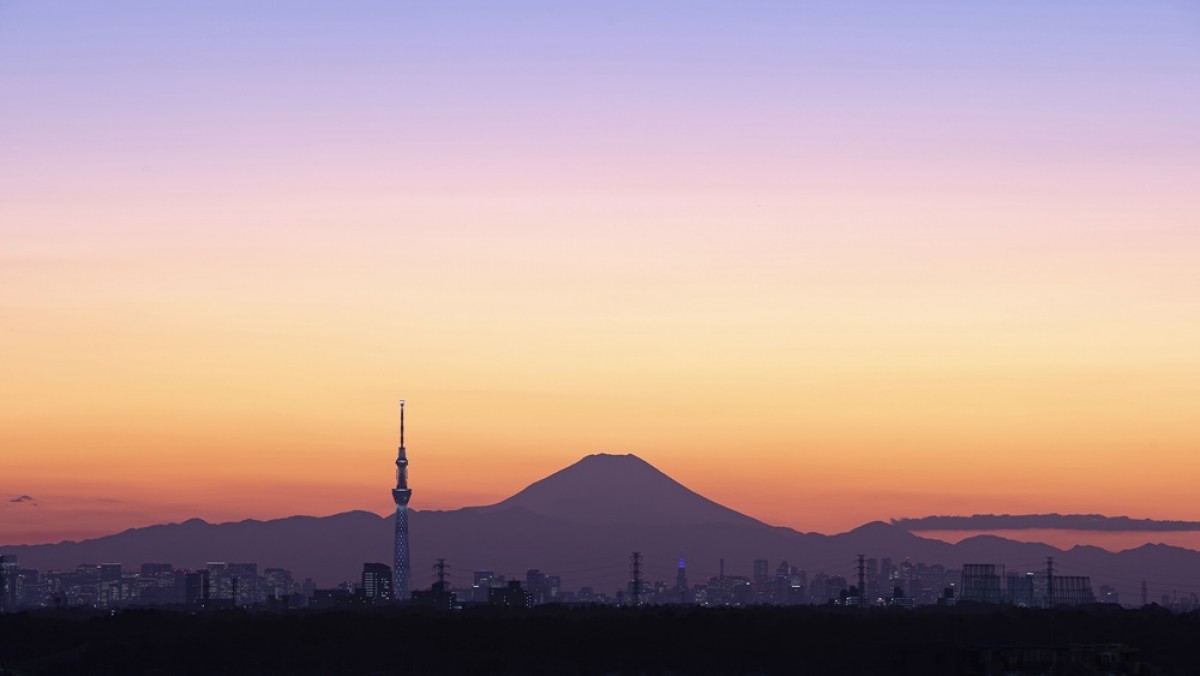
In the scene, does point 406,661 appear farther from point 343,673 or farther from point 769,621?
point 769,621

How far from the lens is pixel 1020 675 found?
417 feet

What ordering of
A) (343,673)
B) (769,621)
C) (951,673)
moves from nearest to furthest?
(951,673), (343,673), (769,621)

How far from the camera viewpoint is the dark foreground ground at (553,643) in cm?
16475

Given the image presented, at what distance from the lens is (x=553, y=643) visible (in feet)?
571

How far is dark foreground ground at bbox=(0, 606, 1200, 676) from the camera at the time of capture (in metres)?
165

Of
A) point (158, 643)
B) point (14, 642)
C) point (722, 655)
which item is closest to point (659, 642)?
point (722, 655)

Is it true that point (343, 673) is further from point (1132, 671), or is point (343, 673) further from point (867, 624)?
point (1132, 671)

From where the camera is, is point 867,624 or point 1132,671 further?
point 867,624

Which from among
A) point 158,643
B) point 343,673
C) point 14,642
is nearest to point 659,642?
point 343,673

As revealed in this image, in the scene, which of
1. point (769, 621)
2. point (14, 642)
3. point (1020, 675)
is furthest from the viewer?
point (769, 621)

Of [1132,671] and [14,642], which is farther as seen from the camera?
[14,642]

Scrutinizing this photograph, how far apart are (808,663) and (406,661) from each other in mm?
37583

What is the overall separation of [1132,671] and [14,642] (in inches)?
4287

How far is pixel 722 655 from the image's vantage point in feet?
566
